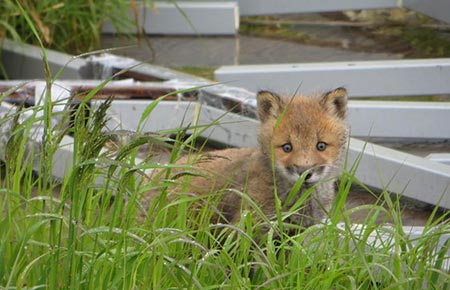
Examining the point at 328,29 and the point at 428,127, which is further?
the point at 328,29

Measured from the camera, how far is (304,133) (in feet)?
16.2

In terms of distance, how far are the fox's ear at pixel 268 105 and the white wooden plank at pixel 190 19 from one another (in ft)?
11.4

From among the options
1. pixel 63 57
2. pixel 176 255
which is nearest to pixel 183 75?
pixel 63 57

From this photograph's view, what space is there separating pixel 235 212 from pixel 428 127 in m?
1.98

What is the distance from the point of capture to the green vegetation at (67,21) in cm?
733

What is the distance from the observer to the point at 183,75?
6.95 meters

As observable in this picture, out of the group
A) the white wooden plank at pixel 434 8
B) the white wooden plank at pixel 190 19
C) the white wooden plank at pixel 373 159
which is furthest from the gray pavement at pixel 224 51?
the white wooden plank at pixel 373 159

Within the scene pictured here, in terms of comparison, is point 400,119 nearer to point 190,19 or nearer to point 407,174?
point 407,174

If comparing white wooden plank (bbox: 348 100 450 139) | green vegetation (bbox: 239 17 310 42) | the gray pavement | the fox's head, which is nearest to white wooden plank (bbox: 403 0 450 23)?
the gray pavement

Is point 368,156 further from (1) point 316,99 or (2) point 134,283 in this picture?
(2) point 134,283

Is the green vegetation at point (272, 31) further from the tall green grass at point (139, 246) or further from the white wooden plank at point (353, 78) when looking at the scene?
the tall green grass at point (139, 246)

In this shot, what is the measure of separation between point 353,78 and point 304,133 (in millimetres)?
2032

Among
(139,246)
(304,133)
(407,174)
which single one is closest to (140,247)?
(139,246)

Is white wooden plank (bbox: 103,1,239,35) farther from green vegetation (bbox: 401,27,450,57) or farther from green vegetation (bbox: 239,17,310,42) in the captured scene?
green vegetation (bbox: 401,27,450,57)
